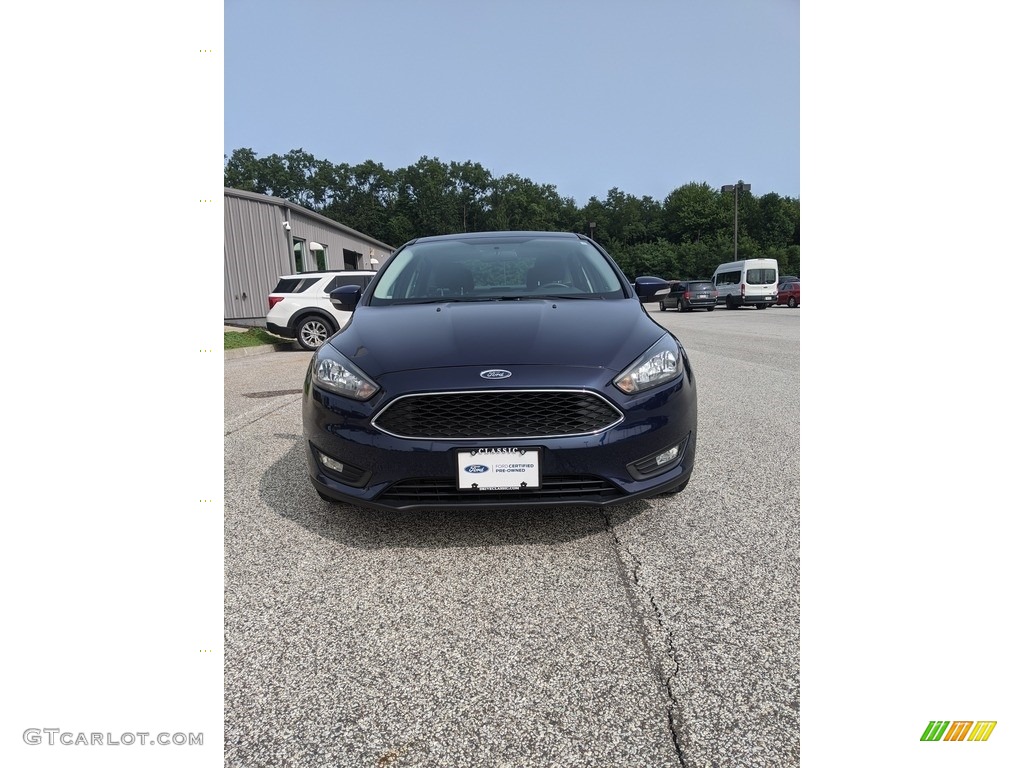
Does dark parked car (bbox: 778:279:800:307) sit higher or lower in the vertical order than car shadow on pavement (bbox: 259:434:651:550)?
higher

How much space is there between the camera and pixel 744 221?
66.9 m

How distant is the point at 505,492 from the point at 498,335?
25.9 inches

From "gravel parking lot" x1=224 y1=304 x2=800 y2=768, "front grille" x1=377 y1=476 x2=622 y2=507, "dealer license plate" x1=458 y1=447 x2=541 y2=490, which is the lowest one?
"gravel parking lot" x1=224 y1=304 x2=800 y2=768

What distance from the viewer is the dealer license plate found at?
2.01m

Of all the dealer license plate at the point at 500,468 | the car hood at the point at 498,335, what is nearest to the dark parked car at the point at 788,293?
the car hood at the point at 498,335

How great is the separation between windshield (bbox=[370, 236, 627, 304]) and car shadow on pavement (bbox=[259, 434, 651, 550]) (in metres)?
1.09

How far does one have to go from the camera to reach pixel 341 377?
2232 mm

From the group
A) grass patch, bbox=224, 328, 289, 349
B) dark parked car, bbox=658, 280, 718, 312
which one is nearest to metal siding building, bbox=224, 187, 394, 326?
grass patch, bbox=224, 328, 289, 349

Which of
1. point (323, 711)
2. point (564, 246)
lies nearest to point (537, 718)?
point (323, 711)

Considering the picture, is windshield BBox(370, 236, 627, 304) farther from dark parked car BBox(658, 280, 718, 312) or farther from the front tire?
dark parked car BBox(658, 280, 718, 312)

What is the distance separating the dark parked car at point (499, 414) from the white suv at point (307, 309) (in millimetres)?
8608
